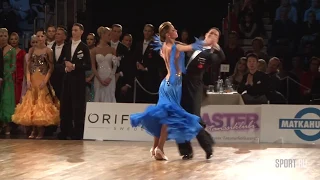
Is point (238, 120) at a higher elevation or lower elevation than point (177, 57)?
lower

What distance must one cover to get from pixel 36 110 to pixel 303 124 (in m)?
4.38

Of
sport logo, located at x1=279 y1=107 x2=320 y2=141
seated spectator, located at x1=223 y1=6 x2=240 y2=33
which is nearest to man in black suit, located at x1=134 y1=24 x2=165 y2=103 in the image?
sport logo, located at x1=279 y1=107 x2=320 y2=141

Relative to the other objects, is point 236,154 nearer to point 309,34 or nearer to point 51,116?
point 51,116

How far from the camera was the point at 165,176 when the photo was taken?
23.4 ft

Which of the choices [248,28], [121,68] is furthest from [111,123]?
[248,28]

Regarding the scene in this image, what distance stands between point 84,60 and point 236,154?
126 inches

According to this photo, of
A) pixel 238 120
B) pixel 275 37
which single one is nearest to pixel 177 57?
pixel 238 120

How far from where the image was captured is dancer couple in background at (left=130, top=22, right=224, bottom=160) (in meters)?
8.22

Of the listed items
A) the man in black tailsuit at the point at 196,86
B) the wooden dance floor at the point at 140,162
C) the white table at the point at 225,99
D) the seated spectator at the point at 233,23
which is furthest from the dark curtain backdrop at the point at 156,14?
the man in black tailsuit at the point at 196,86

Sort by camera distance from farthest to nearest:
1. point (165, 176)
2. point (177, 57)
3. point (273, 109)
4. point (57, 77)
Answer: point (57, 77), point (273, 109), point (177, 57), point (165, 176)

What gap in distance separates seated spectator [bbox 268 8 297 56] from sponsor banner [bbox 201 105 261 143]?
138 inches

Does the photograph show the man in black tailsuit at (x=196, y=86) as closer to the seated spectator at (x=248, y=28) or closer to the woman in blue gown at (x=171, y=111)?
the woman in blue gown at (x=171, y=111)

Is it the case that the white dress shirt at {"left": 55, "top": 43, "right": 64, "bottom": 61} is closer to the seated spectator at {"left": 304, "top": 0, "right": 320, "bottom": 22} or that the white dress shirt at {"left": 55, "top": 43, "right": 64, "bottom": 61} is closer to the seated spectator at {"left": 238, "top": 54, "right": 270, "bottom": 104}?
the seated spectator at {"left": 238, "top": 54, "right": 270, "bottom": 104}

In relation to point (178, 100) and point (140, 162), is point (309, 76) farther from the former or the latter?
point (140, 162)
